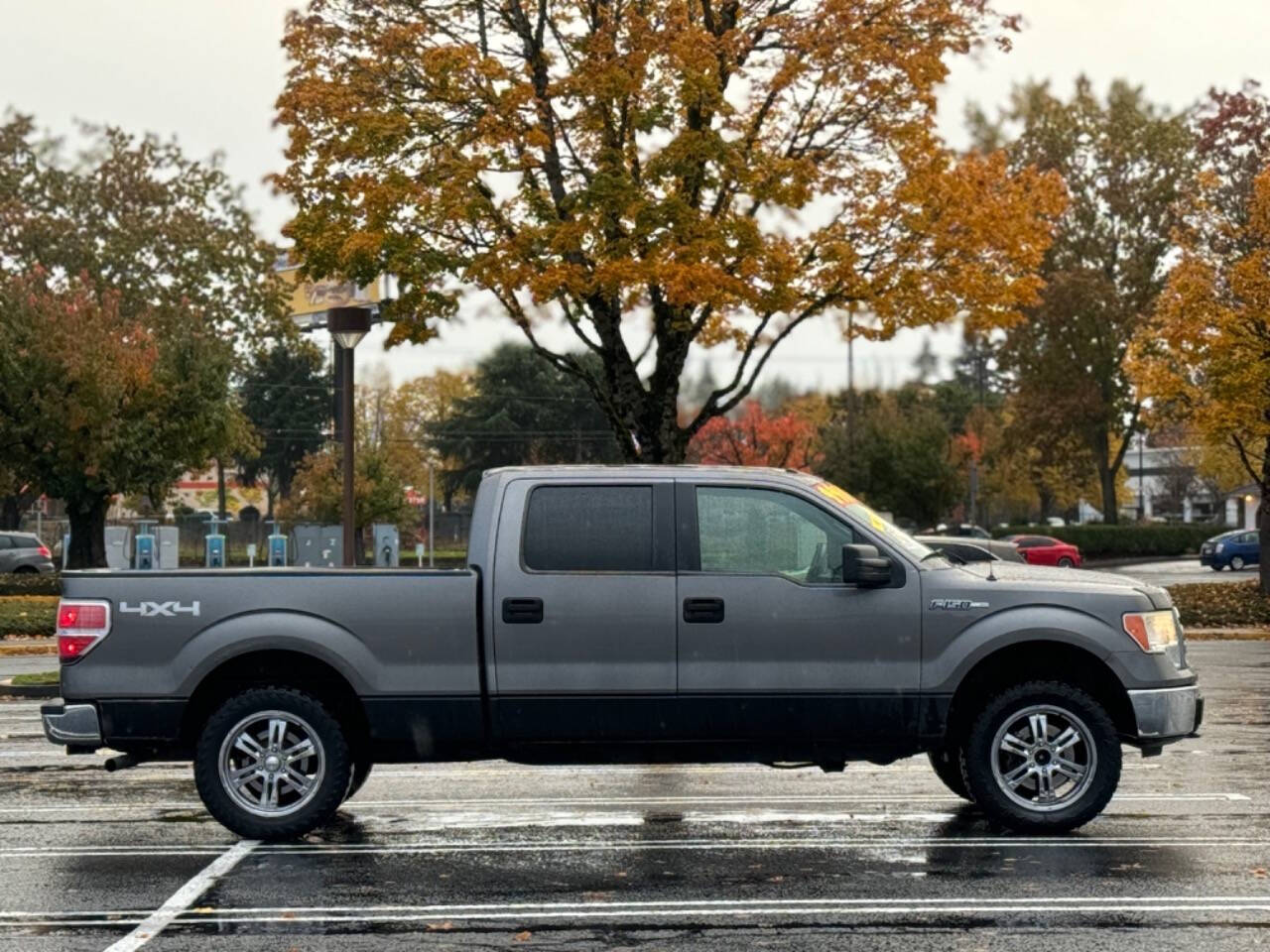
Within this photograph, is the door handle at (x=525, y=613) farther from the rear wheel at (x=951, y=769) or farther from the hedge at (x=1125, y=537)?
the hedge at (x=1125, y=537)

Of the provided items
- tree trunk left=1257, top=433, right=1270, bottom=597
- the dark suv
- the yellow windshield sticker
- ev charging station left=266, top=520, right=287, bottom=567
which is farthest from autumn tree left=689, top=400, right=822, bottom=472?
the yellow windshield sticker

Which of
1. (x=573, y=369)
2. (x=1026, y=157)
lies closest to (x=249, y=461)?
(x=1026, y=157)

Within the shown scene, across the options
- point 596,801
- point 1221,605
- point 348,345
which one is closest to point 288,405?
point 1221,605

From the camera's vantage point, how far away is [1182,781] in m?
11.3

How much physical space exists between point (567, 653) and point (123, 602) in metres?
2.30

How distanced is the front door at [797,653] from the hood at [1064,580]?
555 millimetres

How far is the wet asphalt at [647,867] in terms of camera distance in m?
7.05

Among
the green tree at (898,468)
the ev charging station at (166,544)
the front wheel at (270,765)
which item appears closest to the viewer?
the front wheel at (270,765)

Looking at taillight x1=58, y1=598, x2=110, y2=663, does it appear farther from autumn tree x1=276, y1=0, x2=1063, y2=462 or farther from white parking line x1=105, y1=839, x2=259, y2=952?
autumn tree x1=276, y1=0, x2=1063, y2=462

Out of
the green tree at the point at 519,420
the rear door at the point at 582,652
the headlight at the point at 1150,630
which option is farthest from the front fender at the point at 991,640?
the green tree at the point at 519,420

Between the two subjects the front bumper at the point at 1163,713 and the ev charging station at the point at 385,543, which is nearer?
the front bumper at the point at 1163,713

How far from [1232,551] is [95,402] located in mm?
35331

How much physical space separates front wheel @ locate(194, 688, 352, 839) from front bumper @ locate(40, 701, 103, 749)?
0.53 m

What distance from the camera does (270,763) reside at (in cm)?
927
